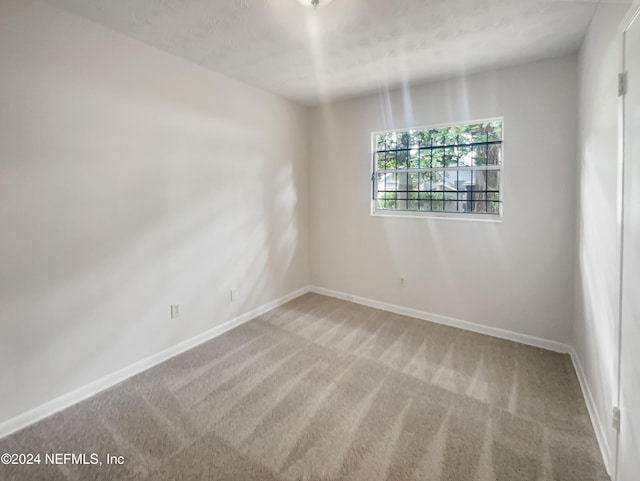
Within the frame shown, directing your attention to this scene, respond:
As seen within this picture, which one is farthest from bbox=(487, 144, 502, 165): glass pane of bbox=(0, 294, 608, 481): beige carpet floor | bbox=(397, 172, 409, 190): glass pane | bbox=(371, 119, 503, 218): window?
bbox=(0, 294, 608, 481): beige carpet floor

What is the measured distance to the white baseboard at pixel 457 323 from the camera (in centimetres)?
275

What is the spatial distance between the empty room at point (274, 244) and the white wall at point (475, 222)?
21 mm

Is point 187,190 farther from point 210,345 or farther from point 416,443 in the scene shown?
point 416,443

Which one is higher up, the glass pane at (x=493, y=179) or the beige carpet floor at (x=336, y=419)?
the glass pane at (x=493, y=179)

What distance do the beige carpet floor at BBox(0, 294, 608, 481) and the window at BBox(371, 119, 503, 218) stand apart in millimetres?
1400

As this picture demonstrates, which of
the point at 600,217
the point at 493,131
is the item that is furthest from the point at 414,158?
the point at 600,217

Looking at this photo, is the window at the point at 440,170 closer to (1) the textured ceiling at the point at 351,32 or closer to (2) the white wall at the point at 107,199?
(1) the textured ceiling at the point at 351,32

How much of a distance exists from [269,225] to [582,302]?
2.96m

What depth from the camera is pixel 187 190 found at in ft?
9.03

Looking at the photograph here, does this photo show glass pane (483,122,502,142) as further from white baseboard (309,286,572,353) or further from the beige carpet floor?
the beige carpet floor

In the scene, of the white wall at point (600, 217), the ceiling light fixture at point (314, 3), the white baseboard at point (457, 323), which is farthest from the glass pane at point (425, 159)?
the ceiling light fixture at point (314, 3)

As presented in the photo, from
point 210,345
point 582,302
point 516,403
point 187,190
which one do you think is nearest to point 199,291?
point 210,345

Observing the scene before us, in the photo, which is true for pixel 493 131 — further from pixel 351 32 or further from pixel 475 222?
pixel 351 32

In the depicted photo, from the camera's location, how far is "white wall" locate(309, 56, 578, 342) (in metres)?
2.63
